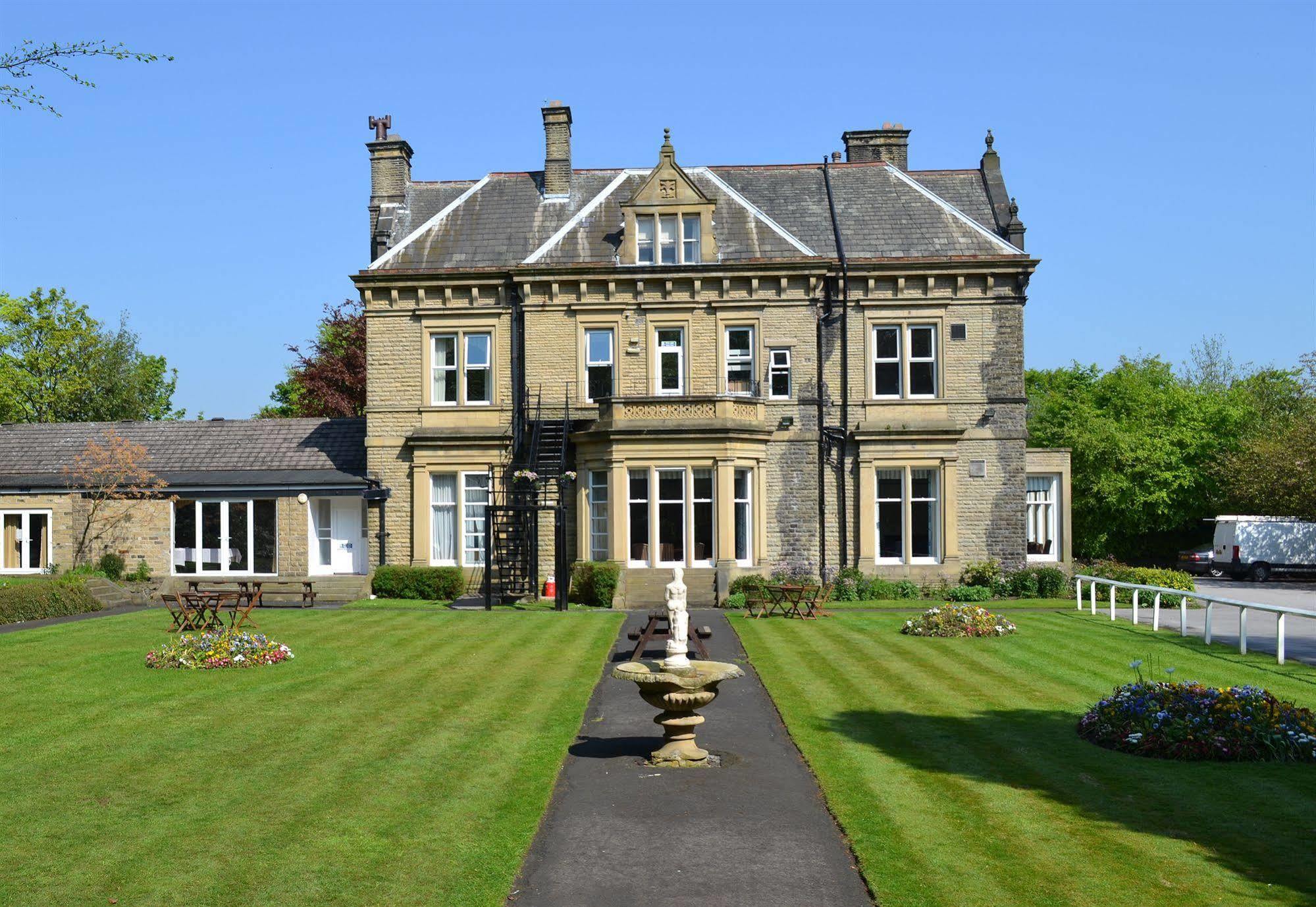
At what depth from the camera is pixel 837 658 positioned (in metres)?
18.2

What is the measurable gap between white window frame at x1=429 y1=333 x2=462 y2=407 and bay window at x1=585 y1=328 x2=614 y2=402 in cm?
352

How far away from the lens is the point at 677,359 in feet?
101

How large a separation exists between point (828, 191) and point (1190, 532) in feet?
91.2

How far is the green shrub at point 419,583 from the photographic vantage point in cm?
2973

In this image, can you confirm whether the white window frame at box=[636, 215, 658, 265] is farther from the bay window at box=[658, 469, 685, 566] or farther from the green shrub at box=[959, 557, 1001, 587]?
the green shrub at box=[959, 557, 1001, 587]

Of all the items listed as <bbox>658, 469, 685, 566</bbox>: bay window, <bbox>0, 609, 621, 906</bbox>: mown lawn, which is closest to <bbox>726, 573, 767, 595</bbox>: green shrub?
<bbox>658, 469, 685, 566</bbox>: bay window

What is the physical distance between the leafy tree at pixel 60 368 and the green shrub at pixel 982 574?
41.2 meters

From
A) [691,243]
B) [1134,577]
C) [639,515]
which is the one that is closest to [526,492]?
[639,515]

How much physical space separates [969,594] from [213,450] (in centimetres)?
2178

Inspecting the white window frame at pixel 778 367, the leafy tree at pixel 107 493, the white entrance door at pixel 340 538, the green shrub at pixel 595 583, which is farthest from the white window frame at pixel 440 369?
the white window frame at pixel 778 367

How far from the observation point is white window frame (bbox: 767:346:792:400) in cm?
3041

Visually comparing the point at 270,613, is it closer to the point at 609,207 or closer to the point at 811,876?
the point at 609,207

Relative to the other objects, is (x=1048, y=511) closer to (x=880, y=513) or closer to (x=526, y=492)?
(x=880, y=513)

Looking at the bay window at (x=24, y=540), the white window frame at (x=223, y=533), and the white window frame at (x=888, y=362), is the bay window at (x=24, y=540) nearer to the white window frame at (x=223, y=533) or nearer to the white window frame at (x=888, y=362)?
the white window frame at (x=223, y=533)
